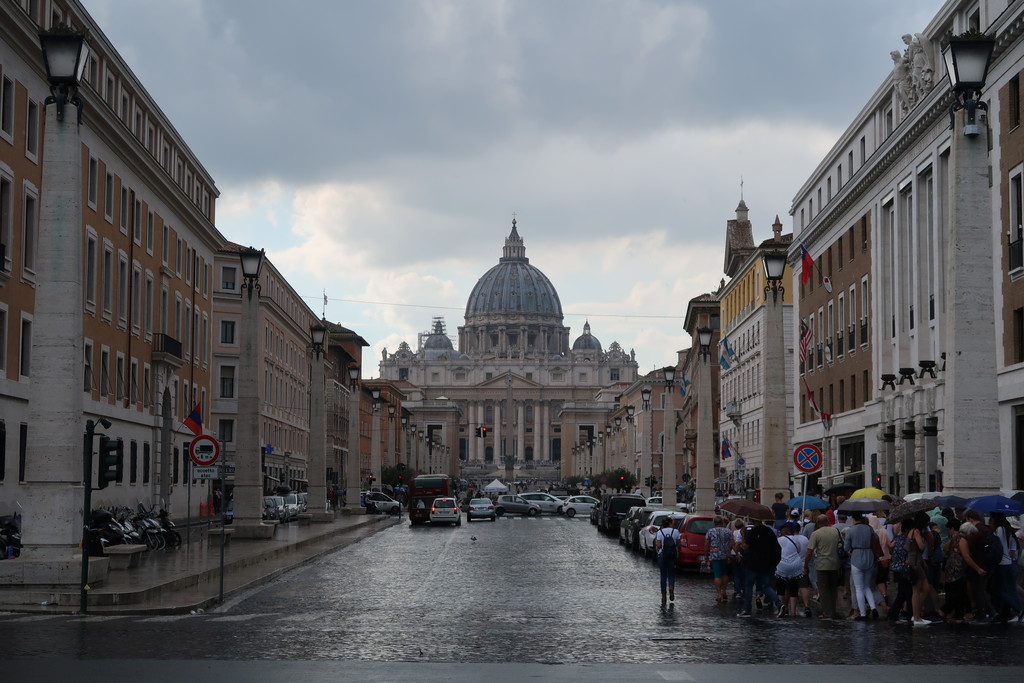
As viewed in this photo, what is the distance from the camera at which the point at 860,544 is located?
19.1 m

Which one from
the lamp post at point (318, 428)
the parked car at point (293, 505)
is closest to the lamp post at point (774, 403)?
the lamp post at point (318, 428)

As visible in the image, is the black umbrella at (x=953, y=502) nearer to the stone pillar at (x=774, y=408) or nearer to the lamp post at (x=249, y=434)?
the stone pillar at (x=774, y=408)

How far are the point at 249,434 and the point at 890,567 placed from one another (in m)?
23.4

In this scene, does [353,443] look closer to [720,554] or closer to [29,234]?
[29,234]

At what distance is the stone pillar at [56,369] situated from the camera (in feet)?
66.5

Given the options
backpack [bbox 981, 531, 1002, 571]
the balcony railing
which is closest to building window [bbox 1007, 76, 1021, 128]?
backpack [bbox 981, 531, 1002, 571]

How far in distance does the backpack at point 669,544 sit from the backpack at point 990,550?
482cm

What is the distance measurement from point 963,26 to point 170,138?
102 feet

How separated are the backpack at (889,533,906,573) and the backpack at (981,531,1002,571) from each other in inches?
38.8

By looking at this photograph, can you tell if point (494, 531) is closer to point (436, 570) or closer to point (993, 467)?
point (436, 570)

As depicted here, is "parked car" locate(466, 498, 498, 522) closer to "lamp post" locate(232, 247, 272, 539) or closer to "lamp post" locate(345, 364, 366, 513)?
"lamp post" locate(345, 364, 366, 513)

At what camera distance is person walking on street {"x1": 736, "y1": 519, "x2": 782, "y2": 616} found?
20.5m

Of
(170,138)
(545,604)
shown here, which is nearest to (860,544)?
(545,604)

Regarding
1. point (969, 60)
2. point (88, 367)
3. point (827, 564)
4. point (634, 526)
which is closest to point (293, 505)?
point (88, 367)
